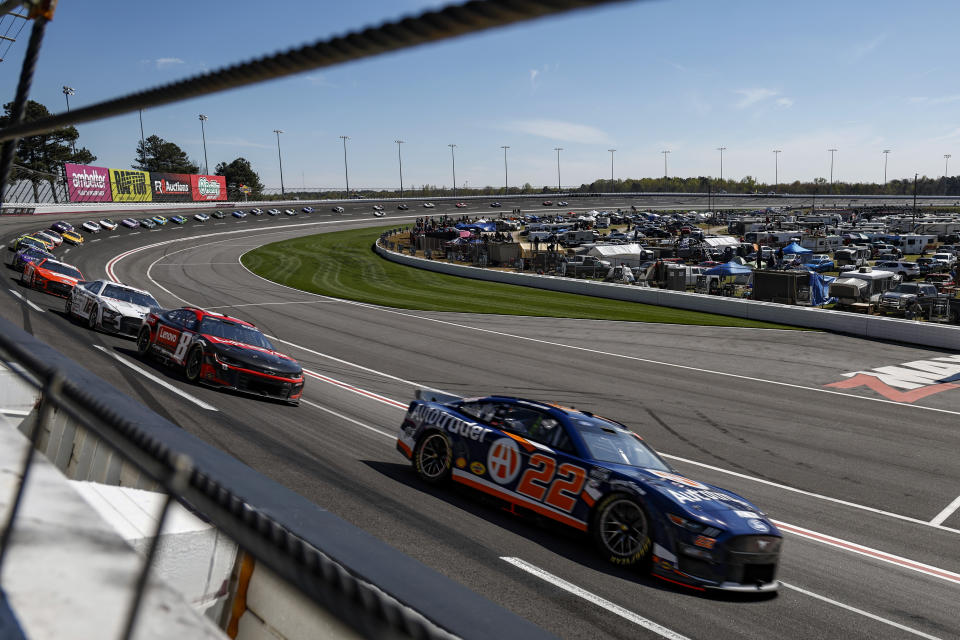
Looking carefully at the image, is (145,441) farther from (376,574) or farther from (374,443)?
(374,443)

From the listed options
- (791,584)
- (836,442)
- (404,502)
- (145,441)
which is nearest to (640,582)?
(791,584)

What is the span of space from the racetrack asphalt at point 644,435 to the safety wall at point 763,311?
947 mm

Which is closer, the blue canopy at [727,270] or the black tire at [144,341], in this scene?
the black tire at [144,341]

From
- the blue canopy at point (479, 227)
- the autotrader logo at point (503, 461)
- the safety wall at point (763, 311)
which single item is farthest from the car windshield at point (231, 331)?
the blue canopy at point (479, 227)

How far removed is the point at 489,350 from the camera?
2139cm

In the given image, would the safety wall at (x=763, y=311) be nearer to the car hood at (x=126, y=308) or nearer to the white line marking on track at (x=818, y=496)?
the white line marking on track at (x=818, y=496)

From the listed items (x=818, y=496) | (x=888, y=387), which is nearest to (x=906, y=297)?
(x=888, y=387)

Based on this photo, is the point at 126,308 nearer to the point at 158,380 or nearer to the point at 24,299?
the point at 158,380

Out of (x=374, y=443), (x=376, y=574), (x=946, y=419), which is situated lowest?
(x=946, y=419)

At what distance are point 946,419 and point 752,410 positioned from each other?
3.91 m

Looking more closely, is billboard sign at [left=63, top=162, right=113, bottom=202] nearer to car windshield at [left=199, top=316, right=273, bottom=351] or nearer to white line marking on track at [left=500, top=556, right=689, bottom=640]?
car windshield at [left=199, top=316, right=273, bottom=351]

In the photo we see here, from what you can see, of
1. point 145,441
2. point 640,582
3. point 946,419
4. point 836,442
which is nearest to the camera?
point 145,441

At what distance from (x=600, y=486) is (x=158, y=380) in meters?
9.47

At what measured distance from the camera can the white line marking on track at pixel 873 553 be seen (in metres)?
8.13
